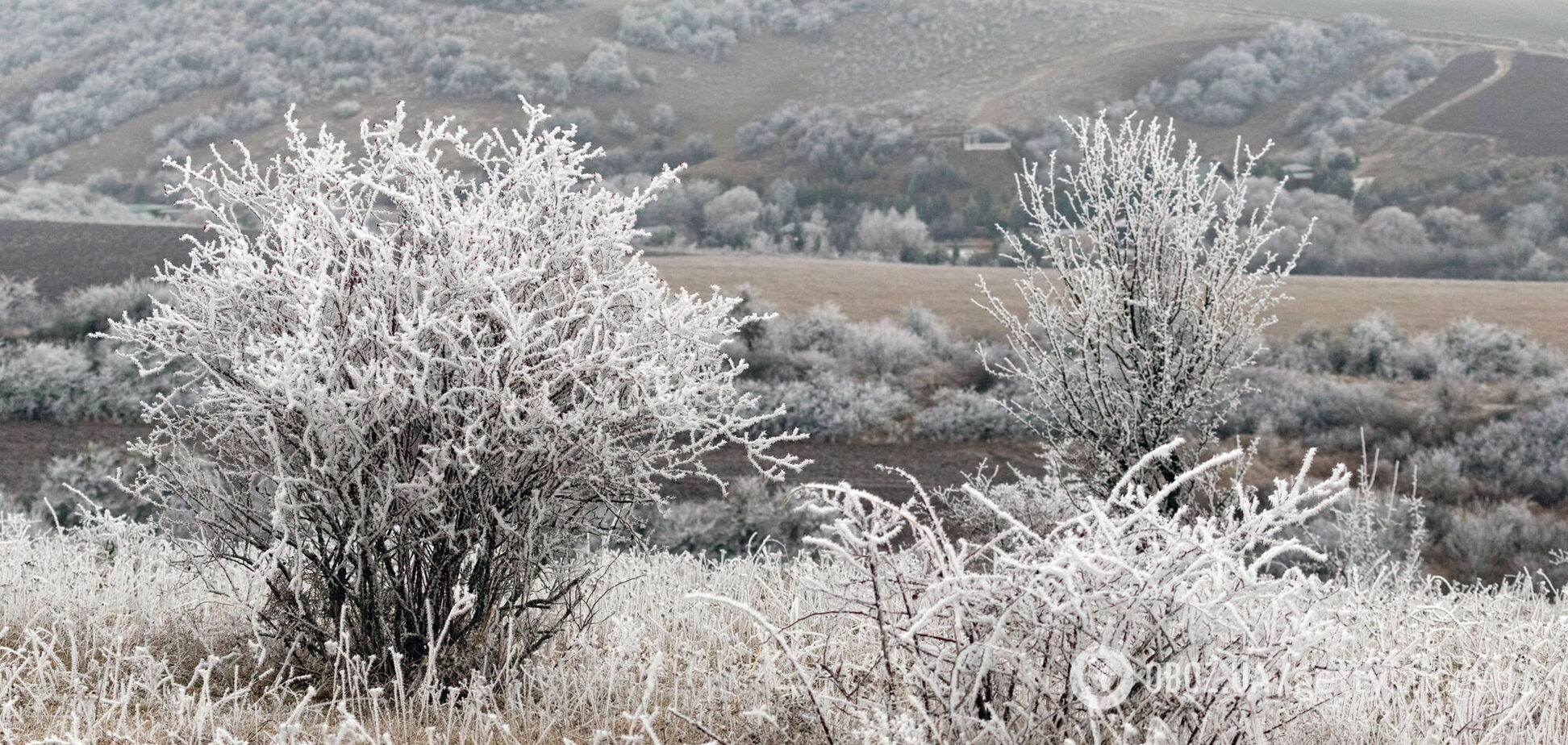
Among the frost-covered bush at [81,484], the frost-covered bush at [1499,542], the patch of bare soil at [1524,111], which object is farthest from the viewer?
the patch of bare soil at [1524,111]

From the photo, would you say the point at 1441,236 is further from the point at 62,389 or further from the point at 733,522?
the point at 62,389

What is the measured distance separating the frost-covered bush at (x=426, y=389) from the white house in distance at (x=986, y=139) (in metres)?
42.0

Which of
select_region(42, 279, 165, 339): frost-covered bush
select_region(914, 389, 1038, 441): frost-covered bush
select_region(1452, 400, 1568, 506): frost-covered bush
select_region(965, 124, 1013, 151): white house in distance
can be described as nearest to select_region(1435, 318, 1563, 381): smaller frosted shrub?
select_region(1452, 400, 1568, 506): frost-covered bush

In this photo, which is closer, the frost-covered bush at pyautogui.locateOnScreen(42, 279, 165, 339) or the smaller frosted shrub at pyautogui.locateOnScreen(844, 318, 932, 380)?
the smaller frosted shrub at pyautogui.locateOnScreen(844, 318, 932, 380)

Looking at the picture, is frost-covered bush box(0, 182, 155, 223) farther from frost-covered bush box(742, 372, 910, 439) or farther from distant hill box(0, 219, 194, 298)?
frost-covered bush box(742, 372, 910, 439)

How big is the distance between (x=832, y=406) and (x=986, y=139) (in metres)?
31.1

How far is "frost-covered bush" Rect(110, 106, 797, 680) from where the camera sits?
3320 millimetres

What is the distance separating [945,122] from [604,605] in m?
45.6

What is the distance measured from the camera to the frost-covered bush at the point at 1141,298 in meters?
6.28

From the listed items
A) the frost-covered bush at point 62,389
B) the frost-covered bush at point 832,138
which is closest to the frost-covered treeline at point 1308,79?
the frost-covered bush at point 832,138

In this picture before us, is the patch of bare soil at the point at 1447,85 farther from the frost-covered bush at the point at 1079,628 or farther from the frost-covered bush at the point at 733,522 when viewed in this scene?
the frost-covered bush at the point at 1079,628

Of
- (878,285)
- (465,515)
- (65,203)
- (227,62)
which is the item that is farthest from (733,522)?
(227,62)

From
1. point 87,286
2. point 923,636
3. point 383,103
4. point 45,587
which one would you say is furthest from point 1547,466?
point 383,103

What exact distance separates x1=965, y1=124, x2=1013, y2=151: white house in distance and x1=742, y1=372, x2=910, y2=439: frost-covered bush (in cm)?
2893
